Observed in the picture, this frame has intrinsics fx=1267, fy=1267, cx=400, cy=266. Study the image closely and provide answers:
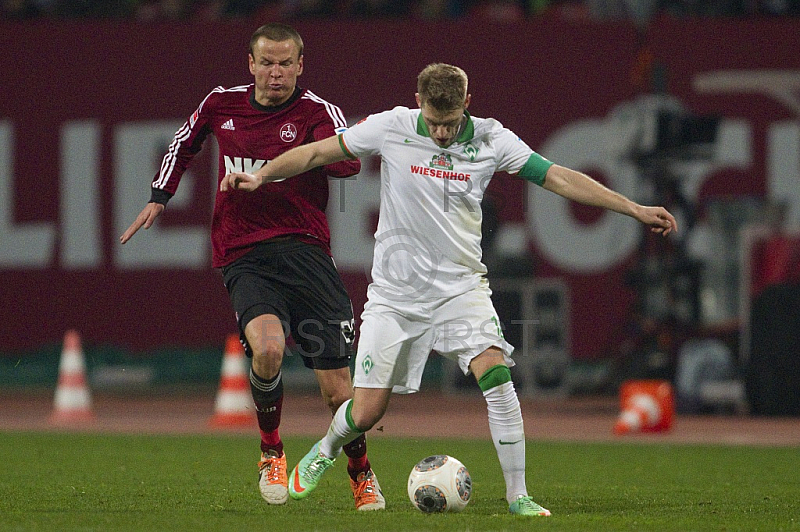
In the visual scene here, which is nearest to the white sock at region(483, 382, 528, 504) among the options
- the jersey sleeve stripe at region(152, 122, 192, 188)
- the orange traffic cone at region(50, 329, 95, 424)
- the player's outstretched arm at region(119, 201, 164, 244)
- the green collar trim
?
the green collar trim

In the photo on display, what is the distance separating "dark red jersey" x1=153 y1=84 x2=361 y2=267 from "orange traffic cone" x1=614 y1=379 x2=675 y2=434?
19.3 ft

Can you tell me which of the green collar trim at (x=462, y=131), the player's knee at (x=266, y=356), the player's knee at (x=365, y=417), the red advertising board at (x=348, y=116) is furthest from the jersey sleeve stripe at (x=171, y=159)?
the red advertising board at (x=348, y=116)

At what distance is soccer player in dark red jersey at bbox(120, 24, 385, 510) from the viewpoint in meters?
6.77

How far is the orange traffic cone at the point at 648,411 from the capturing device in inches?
473

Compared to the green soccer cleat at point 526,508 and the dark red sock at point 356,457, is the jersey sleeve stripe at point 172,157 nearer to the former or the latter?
the dark red sock at point 356,457

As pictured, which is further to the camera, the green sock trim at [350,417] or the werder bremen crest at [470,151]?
the green sock trim at [350,417]

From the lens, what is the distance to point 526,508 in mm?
6141

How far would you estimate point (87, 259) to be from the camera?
16312 millimetres

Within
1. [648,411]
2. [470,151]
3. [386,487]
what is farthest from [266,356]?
[648,411]

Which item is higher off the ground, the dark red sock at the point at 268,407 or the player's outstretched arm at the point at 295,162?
the player's outstretched arm at the point at 295,162

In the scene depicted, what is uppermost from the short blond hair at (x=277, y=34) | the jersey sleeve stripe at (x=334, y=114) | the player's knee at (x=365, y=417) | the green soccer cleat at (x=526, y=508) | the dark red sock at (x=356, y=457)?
the short blond hair at (x=277, y=34)

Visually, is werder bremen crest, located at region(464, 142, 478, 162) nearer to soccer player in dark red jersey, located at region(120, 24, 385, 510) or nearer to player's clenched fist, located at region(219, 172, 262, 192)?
soccer player in dark red jersey, located at region(120, 24, 385, 510)

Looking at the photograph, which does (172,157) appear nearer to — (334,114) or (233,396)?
(334,114)

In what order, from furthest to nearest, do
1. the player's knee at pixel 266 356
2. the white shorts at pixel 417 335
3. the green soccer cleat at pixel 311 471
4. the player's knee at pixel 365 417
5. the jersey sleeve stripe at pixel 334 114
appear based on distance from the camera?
the jersey sleeve stripe at pixel 334 114 → the green soccer cleat at pixel 311 471 → the player's knee at pixel 266 356 → the player's knee at pixel 365 417 → the white shorts at pixel 417 335
